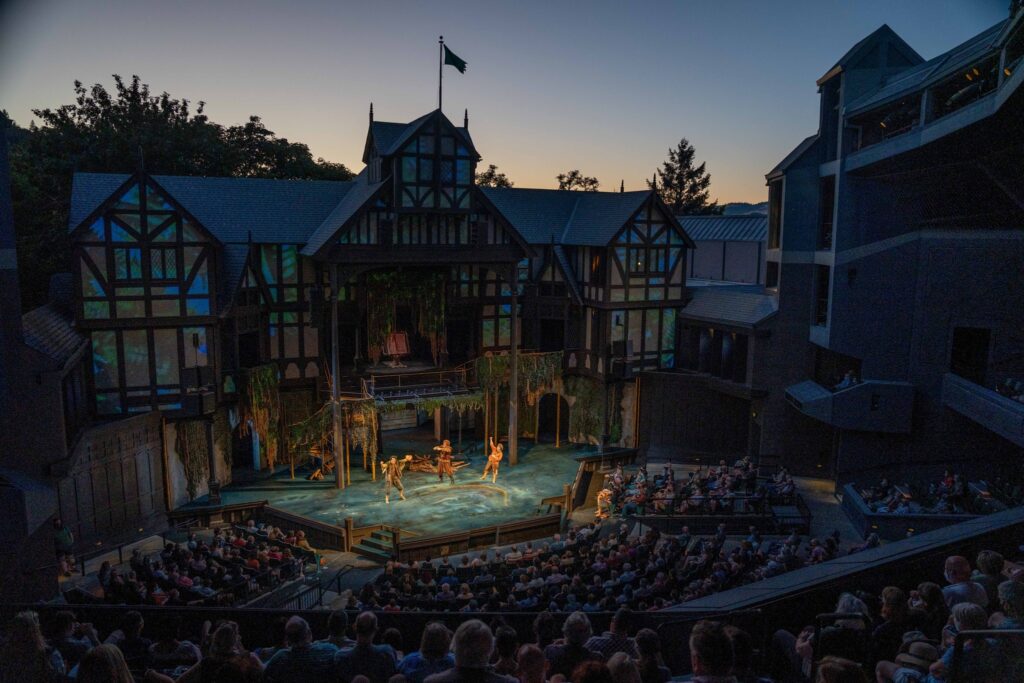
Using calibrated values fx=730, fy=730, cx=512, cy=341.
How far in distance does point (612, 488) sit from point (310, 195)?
49.8 feet

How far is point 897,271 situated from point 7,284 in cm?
2177

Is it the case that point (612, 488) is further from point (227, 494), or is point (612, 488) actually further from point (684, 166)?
point (684, 166)

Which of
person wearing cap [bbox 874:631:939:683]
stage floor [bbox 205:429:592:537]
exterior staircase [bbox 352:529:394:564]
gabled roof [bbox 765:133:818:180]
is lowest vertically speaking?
exterior staircase [bbox 352:529:394:564]

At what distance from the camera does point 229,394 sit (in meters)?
23.3

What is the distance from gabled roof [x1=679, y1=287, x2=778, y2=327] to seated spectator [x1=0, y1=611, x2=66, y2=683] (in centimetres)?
2265

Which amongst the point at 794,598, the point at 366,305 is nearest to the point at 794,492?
the point at 794,598

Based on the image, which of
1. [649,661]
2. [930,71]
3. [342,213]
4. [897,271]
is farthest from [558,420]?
[649,661]

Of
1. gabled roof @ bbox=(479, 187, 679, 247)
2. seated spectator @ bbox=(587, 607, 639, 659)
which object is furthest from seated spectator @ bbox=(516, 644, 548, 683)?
gabled roof @ bbox=(479, 187, 679, 247)

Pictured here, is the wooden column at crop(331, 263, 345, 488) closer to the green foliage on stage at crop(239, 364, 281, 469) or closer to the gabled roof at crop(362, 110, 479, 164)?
the green foliage on stage at crop(239, 364, 281, 469)

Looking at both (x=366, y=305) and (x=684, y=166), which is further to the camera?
(x=684, y=166)

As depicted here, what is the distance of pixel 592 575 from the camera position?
14.4m

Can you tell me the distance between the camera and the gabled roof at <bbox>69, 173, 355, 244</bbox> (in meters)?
24.2

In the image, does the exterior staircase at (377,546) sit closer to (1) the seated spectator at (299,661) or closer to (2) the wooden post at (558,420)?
(2) the wooden post at (558,420)

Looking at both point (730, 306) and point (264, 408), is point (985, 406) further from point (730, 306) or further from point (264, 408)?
point (264, 408)
